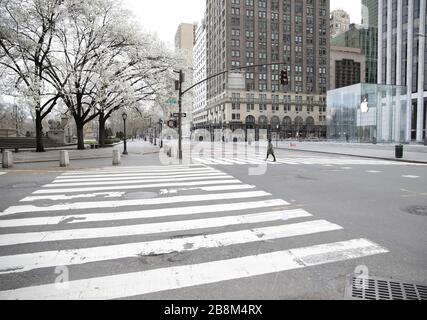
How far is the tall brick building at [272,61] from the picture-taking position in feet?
352

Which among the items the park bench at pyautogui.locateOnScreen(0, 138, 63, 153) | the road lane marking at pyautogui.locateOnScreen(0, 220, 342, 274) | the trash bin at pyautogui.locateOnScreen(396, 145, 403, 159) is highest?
the park bench at pyautogui.locateOnScreen(0, 138, 63, 153)

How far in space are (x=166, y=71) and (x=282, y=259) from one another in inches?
1245

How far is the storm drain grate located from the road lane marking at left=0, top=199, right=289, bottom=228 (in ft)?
12.8

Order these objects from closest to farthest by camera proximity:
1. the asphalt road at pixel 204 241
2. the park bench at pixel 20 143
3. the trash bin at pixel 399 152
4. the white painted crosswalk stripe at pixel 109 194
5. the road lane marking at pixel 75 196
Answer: the asphalt road at pixel 204 241 < the road lane marking at pixel 75 196 < the white painted crosswalk stripe at pixel 109 194 < the trash bin at pixel 399 152 < the park bench at pixel 20 143

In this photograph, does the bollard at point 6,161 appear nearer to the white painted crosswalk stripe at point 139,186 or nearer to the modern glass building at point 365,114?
the white painted crosswalk stripe at point 139,186

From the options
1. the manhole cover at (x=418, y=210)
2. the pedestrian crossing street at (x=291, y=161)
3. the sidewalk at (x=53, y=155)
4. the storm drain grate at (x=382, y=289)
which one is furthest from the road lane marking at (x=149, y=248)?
the sidewalk at (x=53, y=155)

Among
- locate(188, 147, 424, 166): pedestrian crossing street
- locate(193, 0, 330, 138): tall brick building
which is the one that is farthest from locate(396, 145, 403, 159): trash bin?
locate(193, 0, 330, 138): tall brick building

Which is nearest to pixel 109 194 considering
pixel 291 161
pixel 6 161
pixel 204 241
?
pixel 204 241

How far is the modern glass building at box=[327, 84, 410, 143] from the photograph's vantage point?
43844 mm

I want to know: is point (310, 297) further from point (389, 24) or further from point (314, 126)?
point (314, 126)

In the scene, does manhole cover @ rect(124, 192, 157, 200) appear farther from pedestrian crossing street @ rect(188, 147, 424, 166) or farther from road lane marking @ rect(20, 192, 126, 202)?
pedestrian crossing street @ rect(188, 147, 424, 166)

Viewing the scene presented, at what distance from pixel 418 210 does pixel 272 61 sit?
10916 cm

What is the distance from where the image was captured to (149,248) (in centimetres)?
510

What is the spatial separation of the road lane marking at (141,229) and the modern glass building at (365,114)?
130 ft
